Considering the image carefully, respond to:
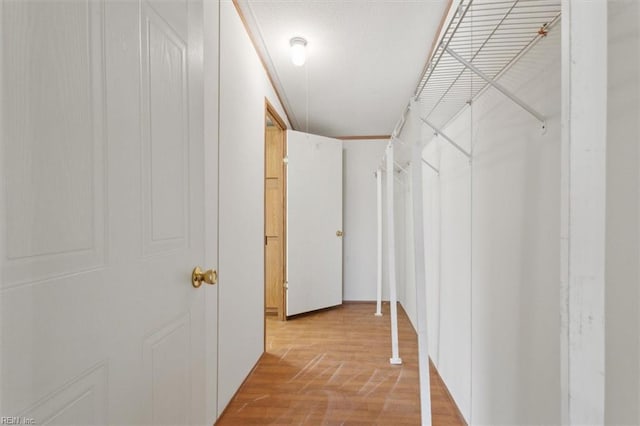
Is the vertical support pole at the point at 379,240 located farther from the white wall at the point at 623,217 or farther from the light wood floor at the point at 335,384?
the white wall at the point at 623,217

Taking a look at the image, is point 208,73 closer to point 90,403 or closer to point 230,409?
point 90,403

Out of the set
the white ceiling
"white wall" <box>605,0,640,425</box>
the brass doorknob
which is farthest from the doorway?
"white wall" <box>605,0,640,425</box>

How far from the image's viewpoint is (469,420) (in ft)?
5.08

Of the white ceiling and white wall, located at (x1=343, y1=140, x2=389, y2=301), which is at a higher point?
the white ceiling

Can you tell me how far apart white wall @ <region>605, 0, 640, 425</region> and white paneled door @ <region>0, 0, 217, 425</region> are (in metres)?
1.04

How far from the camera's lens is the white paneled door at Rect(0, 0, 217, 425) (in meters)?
0.43

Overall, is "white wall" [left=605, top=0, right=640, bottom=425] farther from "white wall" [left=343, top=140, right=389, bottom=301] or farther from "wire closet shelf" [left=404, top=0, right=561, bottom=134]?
"white wall" [left=343, top=140, right=389, bottom=301]

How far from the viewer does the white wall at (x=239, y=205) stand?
171cm

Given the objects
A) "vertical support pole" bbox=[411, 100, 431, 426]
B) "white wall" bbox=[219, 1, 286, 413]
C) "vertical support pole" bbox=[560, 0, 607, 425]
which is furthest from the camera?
"white wall" bbox=[219, 1, 286, 413]

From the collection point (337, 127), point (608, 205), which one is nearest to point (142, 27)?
point (608, 205)

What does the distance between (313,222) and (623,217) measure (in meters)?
3.10

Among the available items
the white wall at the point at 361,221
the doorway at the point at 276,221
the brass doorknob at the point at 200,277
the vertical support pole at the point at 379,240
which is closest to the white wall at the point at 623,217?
the brass doorknob at the point at 200,277

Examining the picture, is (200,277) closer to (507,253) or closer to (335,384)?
(507,253)

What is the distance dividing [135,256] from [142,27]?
0.52m
